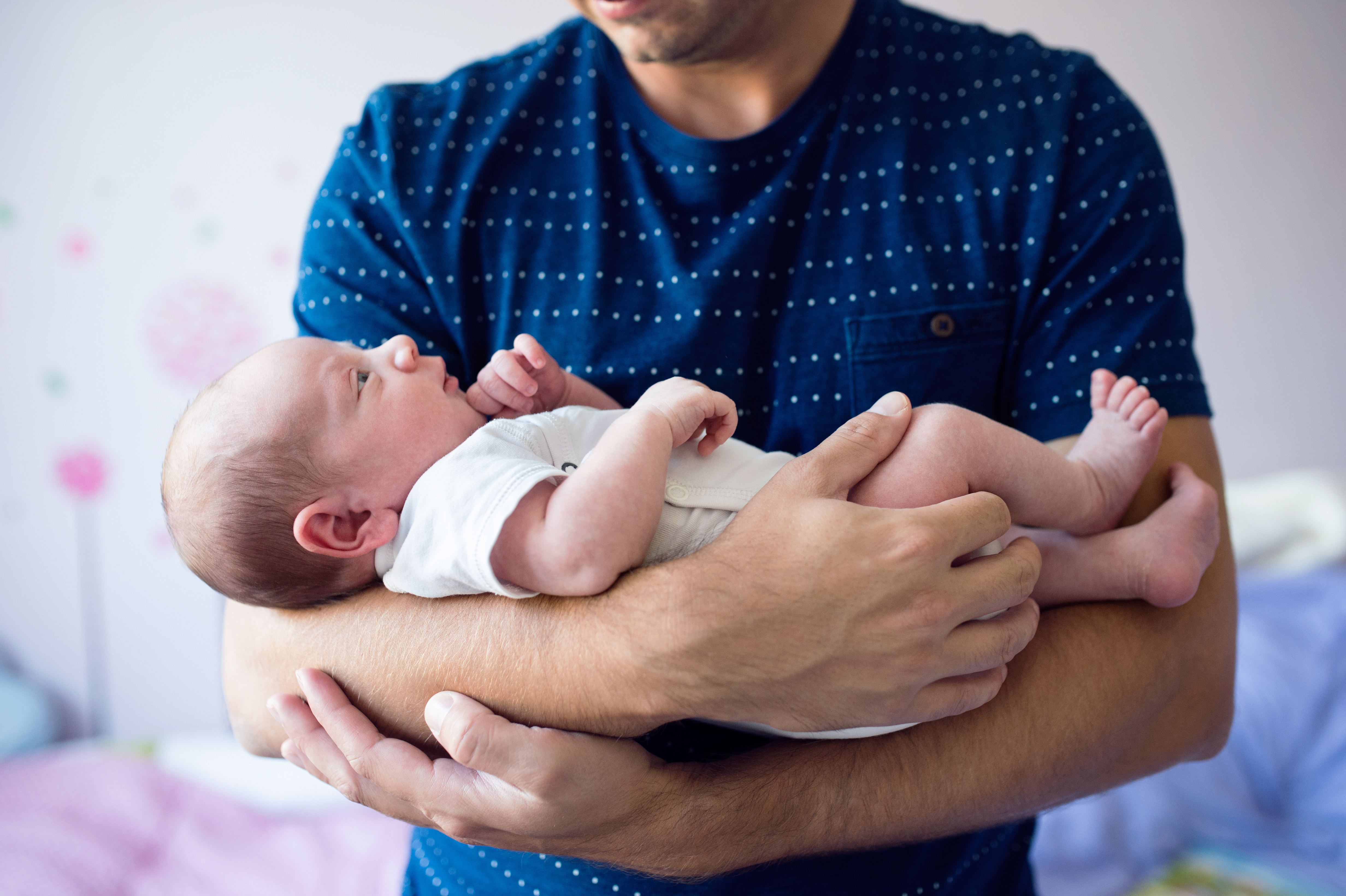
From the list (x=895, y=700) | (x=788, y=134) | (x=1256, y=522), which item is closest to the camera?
(x=895, y=700)

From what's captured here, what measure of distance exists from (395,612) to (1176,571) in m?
0.88

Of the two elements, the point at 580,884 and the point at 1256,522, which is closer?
the point at 580,884

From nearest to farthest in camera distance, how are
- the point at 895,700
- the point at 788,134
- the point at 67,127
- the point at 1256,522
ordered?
the point at 895,700
the point at 788,134
the point at 1256,522
the point at 67,127

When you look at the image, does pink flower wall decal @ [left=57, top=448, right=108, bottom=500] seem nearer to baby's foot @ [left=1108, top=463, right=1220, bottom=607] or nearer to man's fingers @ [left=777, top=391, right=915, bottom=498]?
man's fingers @ [left=777, top=391, right=915, bottom=498]

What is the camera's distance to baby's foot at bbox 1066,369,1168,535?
3.19 ft

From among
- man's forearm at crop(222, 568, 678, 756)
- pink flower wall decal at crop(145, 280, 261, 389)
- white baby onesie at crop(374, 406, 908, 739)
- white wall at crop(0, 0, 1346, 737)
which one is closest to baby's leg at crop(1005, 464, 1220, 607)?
white baby onesie at crop(374, 406, 908, 739)

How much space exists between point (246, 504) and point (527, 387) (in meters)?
0.34

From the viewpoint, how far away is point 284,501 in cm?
94

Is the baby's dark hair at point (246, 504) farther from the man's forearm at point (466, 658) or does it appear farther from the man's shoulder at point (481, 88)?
the man's shoulder at point (481, 88)

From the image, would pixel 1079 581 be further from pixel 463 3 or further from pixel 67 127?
pixel 67 127

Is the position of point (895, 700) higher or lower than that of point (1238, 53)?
lower

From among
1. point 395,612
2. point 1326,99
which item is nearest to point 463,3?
point 395,612

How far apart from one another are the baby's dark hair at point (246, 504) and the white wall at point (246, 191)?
214cm

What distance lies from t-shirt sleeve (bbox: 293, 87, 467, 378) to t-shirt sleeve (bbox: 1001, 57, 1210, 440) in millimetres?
768
